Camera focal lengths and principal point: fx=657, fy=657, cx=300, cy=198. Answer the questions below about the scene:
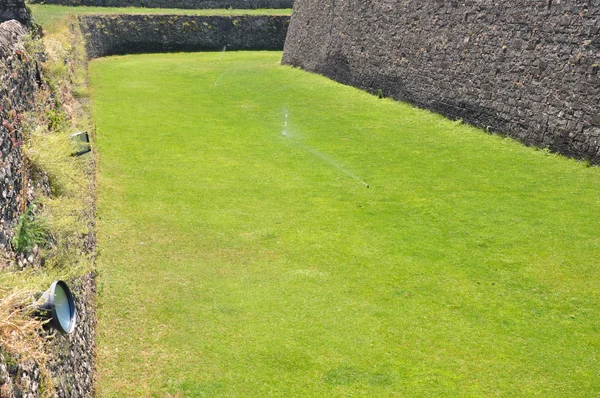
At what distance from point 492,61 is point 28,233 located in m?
12.2

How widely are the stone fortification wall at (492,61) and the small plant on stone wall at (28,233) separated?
10089 mm

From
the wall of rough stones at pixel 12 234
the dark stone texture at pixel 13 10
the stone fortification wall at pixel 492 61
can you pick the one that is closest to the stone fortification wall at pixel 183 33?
the stone fortification wall at pixel 492 61

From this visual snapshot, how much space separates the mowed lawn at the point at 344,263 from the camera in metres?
7.35

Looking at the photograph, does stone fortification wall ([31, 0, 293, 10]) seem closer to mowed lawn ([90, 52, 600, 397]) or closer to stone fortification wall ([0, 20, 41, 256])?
mowed lawn ([90, 52, 600, 397])

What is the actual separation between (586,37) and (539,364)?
298 inches

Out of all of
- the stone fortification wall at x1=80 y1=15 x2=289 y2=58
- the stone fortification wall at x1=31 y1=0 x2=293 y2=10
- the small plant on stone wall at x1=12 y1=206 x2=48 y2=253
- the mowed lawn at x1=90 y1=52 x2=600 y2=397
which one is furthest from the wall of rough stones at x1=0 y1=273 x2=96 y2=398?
the stone fortification wall at x1=31 y1=0 x2=293 y2=10

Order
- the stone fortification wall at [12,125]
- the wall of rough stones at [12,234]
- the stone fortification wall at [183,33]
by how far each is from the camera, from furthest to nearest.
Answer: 1. the stone fortification wall at [183,33]
2. the stone fortification wall at [12,125]
3. the wall of rough stones at [12,234]

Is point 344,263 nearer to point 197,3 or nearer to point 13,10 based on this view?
point 13,10

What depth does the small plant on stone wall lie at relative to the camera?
5062mm

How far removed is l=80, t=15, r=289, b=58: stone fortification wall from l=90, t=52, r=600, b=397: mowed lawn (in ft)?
52.8

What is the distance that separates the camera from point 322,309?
340 inches

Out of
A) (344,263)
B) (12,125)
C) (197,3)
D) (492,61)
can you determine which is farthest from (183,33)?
(12,125)

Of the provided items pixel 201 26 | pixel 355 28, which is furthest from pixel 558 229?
pixel 201 26

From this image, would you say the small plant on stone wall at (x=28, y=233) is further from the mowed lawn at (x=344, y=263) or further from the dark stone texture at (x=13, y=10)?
the dark stone texture at (x=13, y=10)
